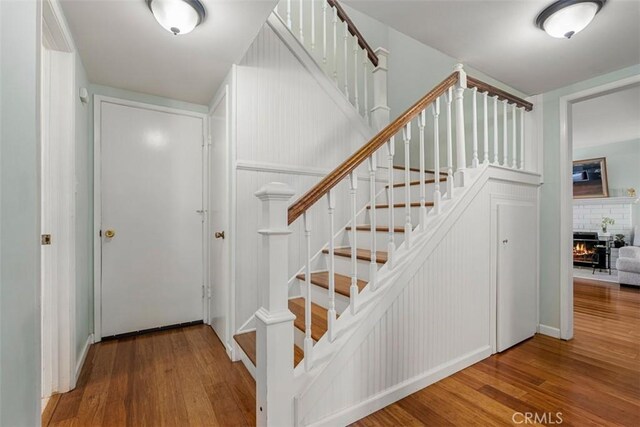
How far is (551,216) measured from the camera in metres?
2.72

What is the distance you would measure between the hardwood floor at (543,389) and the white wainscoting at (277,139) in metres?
1.33

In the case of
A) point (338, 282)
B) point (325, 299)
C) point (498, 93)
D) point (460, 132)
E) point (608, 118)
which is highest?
point (608, 118)

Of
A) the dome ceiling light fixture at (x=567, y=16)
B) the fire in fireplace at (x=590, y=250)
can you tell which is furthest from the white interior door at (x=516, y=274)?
the fire in fireplace at (x=590, y=250)

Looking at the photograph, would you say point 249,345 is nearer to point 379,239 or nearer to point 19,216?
point 379,239

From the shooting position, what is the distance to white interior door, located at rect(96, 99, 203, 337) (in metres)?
2.55

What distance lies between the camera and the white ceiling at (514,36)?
165 cm

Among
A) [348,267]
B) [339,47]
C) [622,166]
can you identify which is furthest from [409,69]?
[622,166]

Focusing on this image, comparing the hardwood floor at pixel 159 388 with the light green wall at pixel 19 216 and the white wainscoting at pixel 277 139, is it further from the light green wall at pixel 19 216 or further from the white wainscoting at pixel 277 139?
the light green wall at pixel 19 216

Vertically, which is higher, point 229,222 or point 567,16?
point 567,16

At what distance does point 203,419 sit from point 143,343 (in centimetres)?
125

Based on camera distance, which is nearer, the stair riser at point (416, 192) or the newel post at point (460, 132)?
the newel post at point (460, 132)

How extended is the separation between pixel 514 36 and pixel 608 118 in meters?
4.15

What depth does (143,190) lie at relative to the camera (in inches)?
106

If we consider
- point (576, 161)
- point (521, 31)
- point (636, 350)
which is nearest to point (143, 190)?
point (521, 31)
